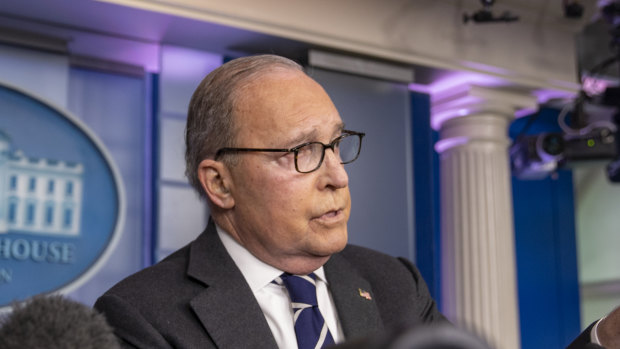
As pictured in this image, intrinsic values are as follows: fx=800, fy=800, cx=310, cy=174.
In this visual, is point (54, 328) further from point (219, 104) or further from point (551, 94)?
point (551, 94)

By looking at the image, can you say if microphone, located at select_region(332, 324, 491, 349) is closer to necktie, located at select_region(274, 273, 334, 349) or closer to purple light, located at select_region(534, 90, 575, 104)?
necktie, located at select_region(274, 273, 334, 349)

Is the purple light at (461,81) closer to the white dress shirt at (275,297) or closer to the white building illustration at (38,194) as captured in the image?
the white building illustration at (38,194)

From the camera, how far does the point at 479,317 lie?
383cm

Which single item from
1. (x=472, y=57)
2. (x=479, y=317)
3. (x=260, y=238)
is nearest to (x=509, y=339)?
(x=479, y=317)

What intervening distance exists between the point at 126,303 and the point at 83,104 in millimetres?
2137

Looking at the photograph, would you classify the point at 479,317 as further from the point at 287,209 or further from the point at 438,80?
the point at 287,209

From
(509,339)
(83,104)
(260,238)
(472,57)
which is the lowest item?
(509,339)

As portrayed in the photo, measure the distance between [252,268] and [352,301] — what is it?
0.20 meters

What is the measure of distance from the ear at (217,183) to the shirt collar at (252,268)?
73 mm

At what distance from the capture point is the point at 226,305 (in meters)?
1.45

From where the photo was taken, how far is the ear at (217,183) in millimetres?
1590

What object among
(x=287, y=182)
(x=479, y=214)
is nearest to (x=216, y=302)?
(x=287, y=182)

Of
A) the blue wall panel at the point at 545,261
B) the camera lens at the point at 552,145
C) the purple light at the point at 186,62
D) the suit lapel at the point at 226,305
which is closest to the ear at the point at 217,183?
the suit lapel at the point at 226,305

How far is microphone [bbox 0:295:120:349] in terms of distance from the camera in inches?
33.0
